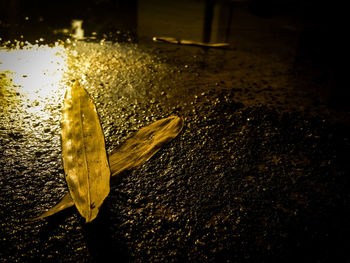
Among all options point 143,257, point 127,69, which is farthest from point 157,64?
point 143,257

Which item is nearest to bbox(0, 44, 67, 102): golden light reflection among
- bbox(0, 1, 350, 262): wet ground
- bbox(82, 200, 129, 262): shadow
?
bbox(0, 1, 350, 262): wet ground

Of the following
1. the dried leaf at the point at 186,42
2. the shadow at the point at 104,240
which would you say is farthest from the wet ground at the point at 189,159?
the dried leaf at the point at 186,42

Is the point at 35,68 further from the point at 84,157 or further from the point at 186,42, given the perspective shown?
the point at 186,42

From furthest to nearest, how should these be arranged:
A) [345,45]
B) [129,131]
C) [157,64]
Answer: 1. [345,45]
2. [157,64]
3. [129,131]

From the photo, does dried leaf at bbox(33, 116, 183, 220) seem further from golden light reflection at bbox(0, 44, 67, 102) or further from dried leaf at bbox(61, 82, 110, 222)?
golden light reflection at bbox(0, 44, 67, 102)

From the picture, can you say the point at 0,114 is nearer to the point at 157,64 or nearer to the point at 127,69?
the point at 127,69

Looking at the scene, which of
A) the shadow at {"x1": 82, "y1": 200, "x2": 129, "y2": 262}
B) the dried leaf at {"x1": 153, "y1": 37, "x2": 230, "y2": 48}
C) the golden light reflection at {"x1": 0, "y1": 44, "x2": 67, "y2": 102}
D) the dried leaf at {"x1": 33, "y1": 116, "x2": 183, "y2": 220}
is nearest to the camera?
the shadow at {"x1": 82, "y1": 200, "x2": 129, "y2": 262}

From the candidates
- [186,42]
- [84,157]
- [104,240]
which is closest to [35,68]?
[84,157]
